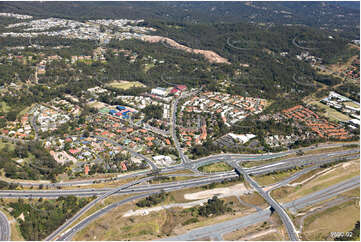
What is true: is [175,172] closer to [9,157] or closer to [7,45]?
[9,157]

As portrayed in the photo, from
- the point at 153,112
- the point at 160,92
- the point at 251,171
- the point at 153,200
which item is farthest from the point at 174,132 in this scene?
the point at 153,200

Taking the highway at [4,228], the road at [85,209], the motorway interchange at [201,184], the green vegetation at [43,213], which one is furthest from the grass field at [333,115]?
the highway at [4,228]

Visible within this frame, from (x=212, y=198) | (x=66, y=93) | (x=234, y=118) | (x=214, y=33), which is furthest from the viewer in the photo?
(x=214, y=33)

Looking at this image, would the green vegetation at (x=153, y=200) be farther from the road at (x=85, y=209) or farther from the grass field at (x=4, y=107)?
the grass field at (x=4, y=107)

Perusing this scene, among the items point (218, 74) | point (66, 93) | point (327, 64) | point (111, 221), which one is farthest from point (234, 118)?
point (327, 64)

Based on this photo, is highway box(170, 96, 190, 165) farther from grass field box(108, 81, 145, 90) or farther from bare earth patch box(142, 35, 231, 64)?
bare earth patch box(142, 35, 231, 64)

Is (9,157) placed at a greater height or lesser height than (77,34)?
lesser
